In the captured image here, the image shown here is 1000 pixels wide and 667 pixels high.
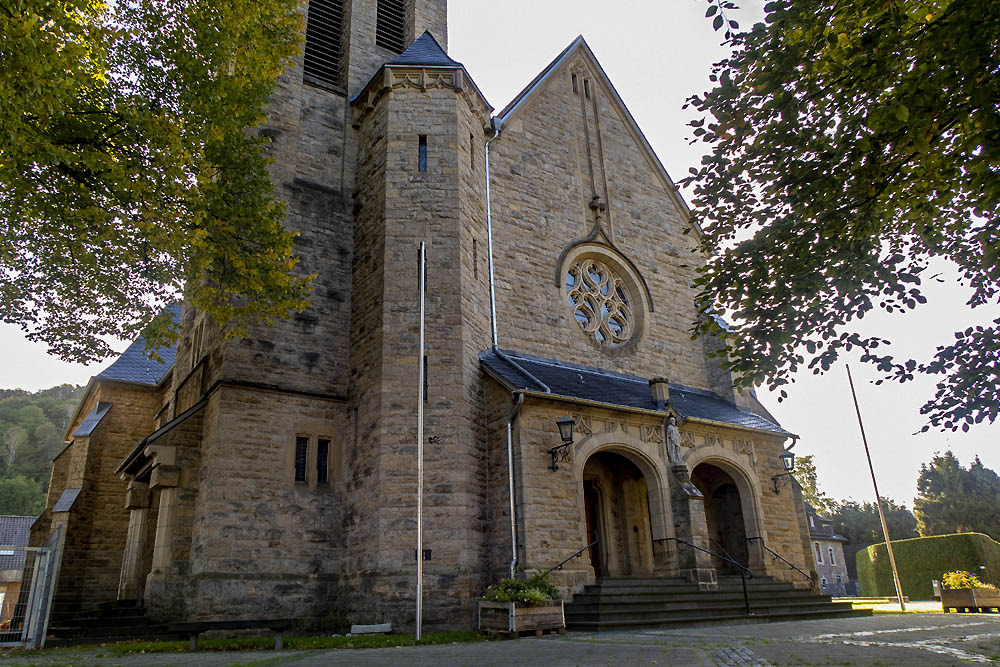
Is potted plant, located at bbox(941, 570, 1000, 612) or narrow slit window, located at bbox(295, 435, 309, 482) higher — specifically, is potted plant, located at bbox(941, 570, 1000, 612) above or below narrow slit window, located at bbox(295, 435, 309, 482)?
below

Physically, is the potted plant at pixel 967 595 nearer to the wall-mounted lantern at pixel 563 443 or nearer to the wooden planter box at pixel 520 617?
the wall-mounted lantern at pixel 563 443

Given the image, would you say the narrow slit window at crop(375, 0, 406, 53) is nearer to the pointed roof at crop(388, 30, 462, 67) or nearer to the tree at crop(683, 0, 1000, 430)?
the pointed roof at crop(388, 30, 462, 67)

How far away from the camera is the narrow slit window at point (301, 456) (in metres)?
13.0

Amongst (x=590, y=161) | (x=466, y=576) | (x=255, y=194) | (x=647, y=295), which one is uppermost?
(x=590, y=161)

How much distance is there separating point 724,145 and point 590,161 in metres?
11.5

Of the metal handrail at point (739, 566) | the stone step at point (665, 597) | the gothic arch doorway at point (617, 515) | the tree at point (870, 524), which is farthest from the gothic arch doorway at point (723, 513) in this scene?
the tree at point (870, 524)

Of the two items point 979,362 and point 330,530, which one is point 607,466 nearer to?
point 330,530

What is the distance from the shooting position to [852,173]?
6.28 m

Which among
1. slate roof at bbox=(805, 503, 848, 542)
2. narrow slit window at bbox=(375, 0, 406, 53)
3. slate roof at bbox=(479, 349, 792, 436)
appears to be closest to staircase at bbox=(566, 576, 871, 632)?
slate roof at bbox=(479, 349, 792, 436)

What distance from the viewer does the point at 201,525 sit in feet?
38.9

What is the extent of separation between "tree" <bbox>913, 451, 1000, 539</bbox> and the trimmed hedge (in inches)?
625

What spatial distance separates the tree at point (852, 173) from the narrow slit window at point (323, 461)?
847cm

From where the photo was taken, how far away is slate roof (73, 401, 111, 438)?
1881cm

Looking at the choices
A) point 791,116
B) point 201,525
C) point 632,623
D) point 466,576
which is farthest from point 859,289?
point 201,525
